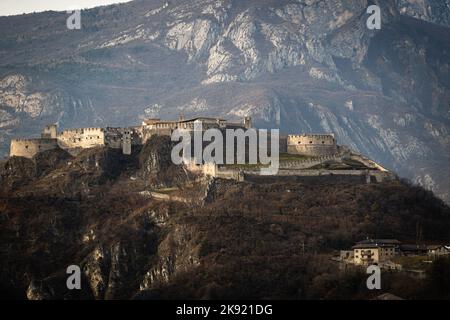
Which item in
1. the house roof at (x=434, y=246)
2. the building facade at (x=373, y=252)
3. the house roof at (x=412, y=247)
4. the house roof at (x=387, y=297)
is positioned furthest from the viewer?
the house roof at (x=434, y=246)

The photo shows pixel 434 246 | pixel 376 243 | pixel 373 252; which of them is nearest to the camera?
pixel 373 252

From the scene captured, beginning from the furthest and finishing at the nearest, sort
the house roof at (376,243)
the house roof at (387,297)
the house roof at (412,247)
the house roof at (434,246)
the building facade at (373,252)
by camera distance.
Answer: the house roof at (434,246), the house roof at (412,247), the house roof at (376,243), the building facade at (373,252), the house roof at (387,297)

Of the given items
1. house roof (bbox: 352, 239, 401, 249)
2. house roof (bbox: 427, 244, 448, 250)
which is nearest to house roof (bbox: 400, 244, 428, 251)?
house roof (bbox: 427, 244, 448, 250)

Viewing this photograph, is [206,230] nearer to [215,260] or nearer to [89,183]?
[215,260]

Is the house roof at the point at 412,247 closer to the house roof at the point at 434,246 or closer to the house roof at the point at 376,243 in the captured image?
the house roof at the point at 434,246

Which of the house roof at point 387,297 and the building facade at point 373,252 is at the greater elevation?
the building facade at point 373,252

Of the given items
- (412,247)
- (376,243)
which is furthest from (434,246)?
(376,243)

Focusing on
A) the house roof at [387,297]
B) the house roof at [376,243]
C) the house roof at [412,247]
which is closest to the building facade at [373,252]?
the house roof at [376,243]

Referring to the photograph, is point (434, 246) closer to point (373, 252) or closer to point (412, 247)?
point (412, 247)
